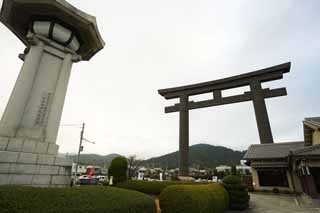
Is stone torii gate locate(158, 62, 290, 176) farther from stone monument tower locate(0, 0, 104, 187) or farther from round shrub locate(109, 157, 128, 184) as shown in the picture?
stone monument tower locate(0, 0, 104, 187)

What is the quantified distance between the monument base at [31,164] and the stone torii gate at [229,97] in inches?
494

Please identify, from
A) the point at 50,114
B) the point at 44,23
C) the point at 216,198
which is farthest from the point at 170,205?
the point at 44,23

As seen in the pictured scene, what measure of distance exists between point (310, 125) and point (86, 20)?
1642cm

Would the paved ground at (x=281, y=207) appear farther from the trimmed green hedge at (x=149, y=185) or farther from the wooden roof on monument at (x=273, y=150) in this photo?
the wooden roof on monument at (x=273, y=150)

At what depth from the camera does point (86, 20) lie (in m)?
6.80

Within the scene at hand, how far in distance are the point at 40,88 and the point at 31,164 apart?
2.52m

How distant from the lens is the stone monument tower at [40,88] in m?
5.00

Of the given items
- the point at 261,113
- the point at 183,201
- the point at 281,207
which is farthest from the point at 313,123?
the point at 183,201

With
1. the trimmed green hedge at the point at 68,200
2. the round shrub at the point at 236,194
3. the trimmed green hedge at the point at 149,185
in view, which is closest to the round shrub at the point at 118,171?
the trimmed green hedge at the point at 149,185

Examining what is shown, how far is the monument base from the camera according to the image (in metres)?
4.67

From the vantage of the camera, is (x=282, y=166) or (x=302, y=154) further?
(x=282, y=166)

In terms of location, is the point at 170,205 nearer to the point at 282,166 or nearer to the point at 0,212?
the point at 0,212

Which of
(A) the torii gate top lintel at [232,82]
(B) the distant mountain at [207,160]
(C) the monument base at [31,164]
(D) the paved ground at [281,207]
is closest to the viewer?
(C) the monument base at [31,164]

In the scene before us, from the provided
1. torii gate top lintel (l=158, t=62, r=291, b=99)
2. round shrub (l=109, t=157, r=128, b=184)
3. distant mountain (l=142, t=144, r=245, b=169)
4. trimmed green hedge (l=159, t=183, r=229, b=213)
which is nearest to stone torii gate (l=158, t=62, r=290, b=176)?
torii gate top lintel (l=158, t=62, r=291, b=99)
